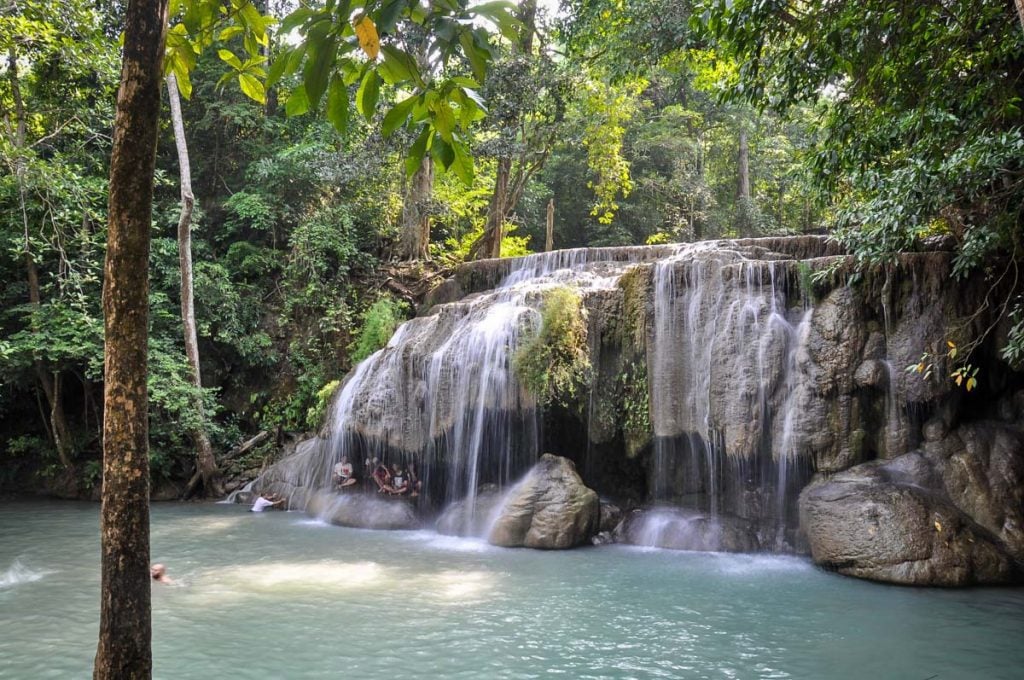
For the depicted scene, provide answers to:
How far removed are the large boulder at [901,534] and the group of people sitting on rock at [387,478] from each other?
5.70 metres

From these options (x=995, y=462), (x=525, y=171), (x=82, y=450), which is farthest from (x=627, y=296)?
(x=82, y=450)

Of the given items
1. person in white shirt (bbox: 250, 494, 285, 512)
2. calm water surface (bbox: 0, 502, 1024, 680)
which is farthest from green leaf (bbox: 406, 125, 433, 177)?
person in white shirt (bbox: 250, 494, 285, 512)

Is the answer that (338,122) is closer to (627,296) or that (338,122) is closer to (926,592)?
(926,592)

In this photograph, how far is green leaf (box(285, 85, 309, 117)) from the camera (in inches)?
84.5

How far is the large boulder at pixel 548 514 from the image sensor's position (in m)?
9.15

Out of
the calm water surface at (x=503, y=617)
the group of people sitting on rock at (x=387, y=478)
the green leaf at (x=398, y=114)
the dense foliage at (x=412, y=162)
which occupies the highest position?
the dense foliage at (x=412, y=162)

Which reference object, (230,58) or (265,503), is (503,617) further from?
(265,503)

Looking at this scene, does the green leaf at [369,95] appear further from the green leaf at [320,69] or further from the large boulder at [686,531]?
the large boulder at [686,531]

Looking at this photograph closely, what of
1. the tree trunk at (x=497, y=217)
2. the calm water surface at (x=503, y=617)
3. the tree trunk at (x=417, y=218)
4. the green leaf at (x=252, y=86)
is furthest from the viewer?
the tree trunk at (x=497, y=217)

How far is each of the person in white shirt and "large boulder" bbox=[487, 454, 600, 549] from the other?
15.4 feet

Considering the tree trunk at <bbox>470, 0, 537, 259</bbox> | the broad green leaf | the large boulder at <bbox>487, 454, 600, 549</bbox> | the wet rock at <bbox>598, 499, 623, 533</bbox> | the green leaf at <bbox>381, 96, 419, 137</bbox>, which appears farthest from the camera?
the tree trunk at <bbox>470, 0, 537, 259</bbox>

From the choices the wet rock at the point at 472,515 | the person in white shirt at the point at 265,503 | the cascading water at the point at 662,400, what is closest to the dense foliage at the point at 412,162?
the cascading water at the point at 662,400

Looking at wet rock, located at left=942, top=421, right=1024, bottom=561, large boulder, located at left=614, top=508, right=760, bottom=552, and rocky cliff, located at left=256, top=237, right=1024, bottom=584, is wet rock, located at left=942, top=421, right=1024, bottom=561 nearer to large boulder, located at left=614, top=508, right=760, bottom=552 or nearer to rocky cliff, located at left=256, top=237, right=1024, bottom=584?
rocky cliff, located at left=256, top=237, right=1024, bottom=584

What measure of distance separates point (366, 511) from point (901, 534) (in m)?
7.07
